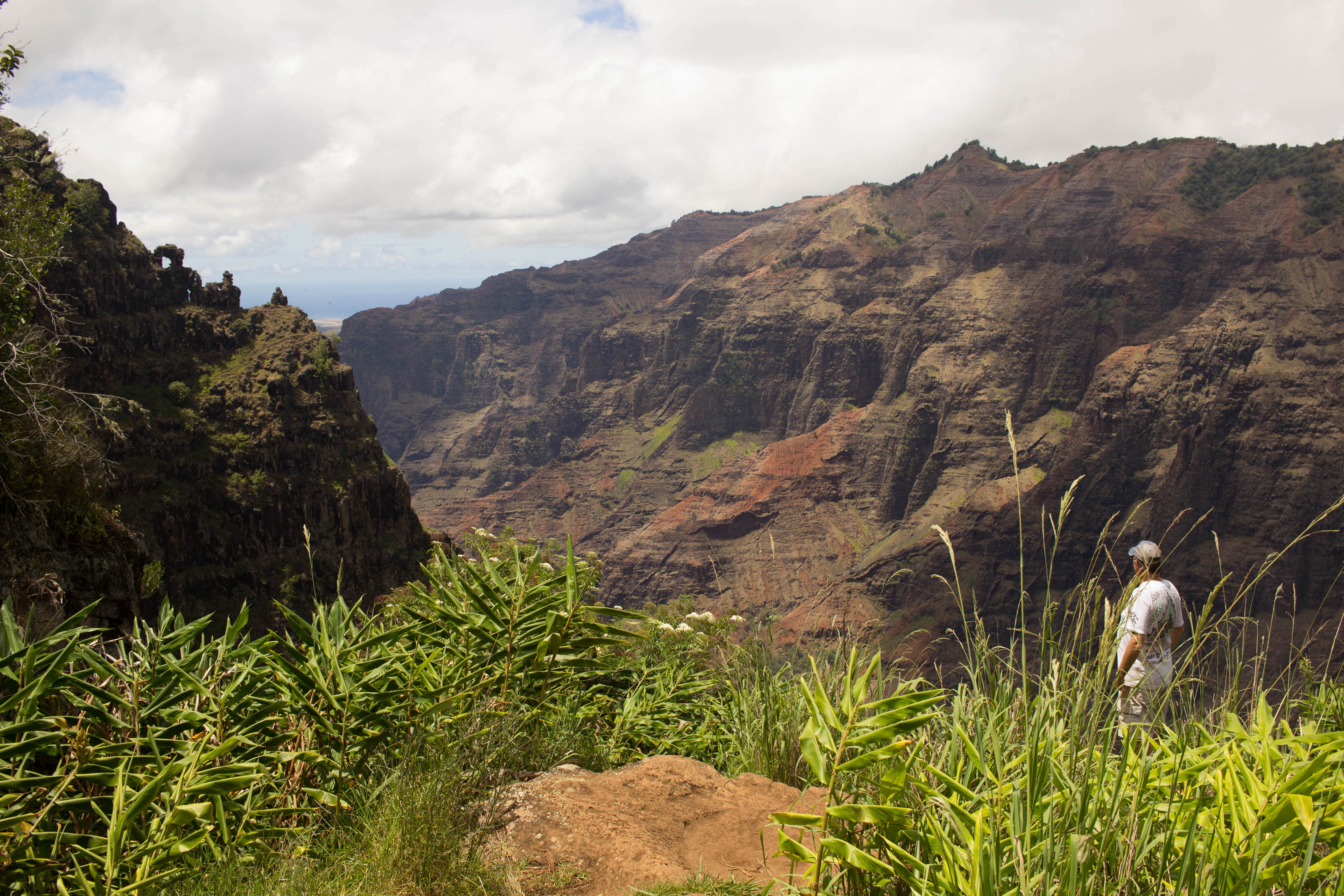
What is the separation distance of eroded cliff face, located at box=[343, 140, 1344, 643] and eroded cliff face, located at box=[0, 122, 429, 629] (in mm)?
16057

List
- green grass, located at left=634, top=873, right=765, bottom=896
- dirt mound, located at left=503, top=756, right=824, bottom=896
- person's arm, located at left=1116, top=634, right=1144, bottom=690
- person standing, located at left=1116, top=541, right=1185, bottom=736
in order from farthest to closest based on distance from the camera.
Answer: person's arm, located at left=1116, top=634, right=1144, bottom=690 < person standing, located at left=1116, top=541, right=1185, bottom=736 < dirt mound, located at left=503, top=756, right=824, bottom=896 < green grass, located at left=634, top=873, right=765, bottom=896

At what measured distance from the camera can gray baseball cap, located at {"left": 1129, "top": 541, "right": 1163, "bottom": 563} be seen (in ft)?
14.9

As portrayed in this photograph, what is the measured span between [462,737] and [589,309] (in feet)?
588

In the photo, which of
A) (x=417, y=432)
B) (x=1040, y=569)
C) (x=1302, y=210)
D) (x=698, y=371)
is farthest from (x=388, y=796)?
(x=417, y=432)

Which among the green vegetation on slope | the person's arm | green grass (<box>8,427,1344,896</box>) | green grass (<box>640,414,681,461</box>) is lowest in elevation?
green grass (<box>640,414,681,461</box>)

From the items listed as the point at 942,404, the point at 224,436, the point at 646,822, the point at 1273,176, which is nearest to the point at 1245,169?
the point at 1273,176

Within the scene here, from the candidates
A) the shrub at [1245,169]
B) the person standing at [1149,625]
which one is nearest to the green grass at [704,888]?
the person standing at [1149,625]

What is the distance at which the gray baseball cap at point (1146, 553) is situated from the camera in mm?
4543

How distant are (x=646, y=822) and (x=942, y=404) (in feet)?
300

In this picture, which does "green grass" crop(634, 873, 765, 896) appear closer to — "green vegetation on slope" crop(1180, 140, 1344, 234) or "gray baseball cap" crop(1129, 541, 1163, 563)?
"gray baseball cap" crop(1129, 541, 1163, 563)

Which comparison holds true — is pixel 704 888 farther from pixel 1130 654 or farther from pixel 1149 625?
pixel 1149 625

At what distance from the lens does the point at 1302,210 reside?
6706 cm

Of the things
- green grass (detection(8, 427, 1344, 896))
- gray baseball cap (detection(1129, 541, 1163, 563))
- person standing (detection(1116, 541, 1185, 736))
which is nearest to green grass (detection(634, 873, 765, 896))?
green grass (detection(8, 427, 1344, 896))

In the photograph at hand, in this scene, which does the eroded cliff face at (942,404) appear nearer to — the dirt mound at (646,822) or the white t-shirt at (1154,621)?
the dirt mound at (646,822)
